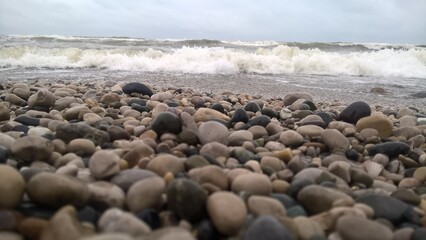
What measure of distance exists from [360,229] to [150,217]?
70 centimetres

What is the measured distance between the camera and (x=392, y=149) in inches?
86.9

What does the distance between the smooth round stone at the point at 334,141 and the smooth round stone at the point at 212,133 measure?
661mm

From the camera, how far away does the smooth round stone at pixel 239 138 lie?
2225mm

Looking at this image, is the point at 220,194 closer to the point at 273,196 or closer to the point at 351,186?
the point at 273,196

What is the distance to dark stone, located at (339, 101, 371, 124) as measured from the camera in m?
2.99

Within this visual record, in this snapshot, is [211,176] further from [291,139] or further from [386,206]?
[291,139]

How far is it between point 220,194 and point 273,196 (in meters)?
0.28

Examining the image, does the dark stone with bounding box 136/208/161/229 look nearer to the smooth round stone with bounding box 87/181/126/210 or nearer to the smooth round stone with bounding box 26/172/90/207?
the smooth round stone with bounding box 87/181/126/210

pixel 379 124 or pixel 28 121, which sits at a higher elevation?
pixel 379 124

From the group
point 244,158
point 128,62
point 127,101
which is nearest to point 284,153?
point 244,158

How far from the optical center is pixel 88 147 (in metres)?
1.93

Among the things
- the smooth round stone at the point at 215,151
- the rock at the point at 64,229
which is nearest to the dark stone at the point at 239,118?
the smooth round stone at the point at 215,151

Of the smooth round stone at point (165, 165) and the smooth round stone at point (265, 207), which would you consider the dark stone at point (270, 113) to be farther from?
the smooth round stone at point (265, 207)

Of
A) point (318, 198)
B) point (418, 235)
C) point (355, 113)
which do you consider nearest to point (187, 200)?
point (318, 198)
